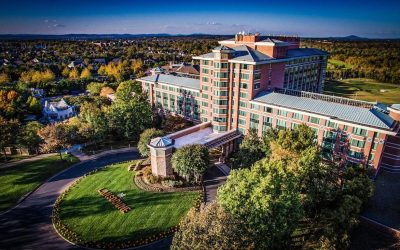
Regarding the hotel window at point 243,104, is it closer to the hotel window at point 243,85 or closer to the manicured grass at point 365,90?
the hotel window at point 243,85

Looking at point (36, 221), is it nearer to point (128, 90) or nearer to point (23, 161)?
point (23, 161)

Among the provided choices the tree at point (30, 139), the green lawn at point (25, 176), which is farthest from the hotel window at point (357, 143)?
the tree at point (30, 139)

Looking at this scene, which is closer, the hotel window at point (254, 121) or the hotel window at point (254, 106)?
the hotel window at point (254, 106)

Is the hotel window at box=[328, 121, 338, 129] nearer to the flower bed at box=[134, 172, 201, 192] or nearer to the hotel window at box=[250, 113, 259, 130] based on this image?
the hotel window at box=[250, 113, 259, 130]

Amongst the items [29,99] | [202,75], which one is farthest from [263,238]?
[29,99]

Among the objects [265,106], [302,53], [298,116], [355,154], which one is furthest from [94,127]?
[302,53]

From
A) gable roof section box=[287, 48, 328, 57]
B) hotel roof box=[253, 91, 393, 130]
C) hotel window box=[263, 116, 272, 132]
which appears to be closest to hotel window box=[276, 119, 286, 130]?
hotel window box=[263, 116, 272, 132]

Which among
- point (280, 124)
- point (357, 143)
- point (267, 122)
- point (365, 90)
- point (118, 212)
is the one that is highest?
point (280, 124)
